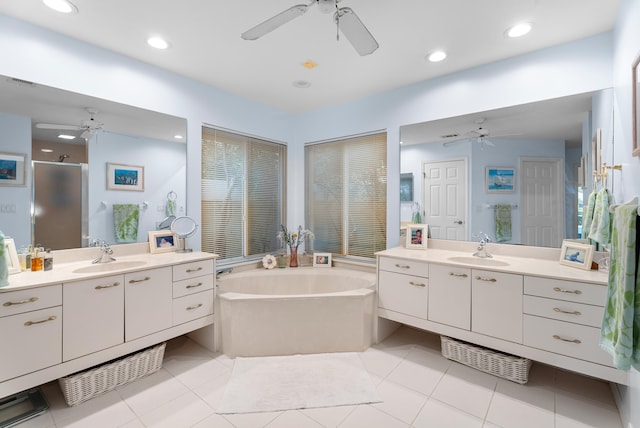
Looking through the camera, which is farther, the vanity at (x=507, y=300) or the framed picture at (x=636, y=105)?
the vanity at (x=507, y=300)

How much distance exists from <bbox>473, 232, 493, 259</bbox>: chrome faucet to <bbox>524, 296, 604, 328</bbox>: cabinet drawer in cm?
60

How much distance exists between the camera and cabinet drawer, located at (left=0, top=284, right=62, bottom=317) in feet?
5.18

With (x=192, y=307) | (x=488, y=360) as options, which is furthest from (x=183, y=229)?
(x=488, y=360)

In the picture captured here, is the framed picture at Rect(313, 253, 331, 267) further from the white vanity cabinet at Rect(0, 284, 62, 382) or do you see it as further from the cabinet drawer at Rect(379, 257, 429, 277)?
the white vanity cabinet at Rect(0, 284, 62, 382)

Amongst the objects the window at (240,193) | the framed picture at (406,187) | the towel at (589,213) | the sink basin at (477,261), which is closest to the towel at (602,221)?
the towel at (589,213)

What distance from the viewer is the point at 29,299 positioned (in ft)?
5.41

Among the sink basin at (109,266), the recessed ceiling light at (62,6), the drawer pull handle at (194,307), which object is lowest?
the drawer pull handle at (194,307)

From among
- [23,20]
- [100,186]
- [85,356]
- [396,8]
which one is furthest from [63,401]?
[396,8]

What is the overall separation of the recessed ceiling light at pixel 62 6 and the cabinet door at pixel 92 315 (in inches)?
67.4

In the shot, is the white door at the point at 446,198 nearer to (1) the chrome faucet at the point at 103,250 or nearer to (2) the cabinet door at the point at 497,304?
(2) the cabinet door at the point at 497,304

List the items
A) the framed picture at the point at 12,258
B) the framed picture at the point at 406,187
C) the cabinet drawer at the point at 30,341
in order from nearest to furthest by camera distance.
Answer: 1. the cabinet drawer at the point at 30,341
2. the framed picture at the point at 12,258
3. the framed picture at the point at 406,187

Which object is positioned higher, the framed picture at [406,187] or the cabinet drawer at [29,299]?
the framed picture at [406,187]

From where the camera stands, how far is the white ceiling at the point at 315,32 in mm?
1839

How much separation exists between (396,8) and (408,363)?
104 inches
